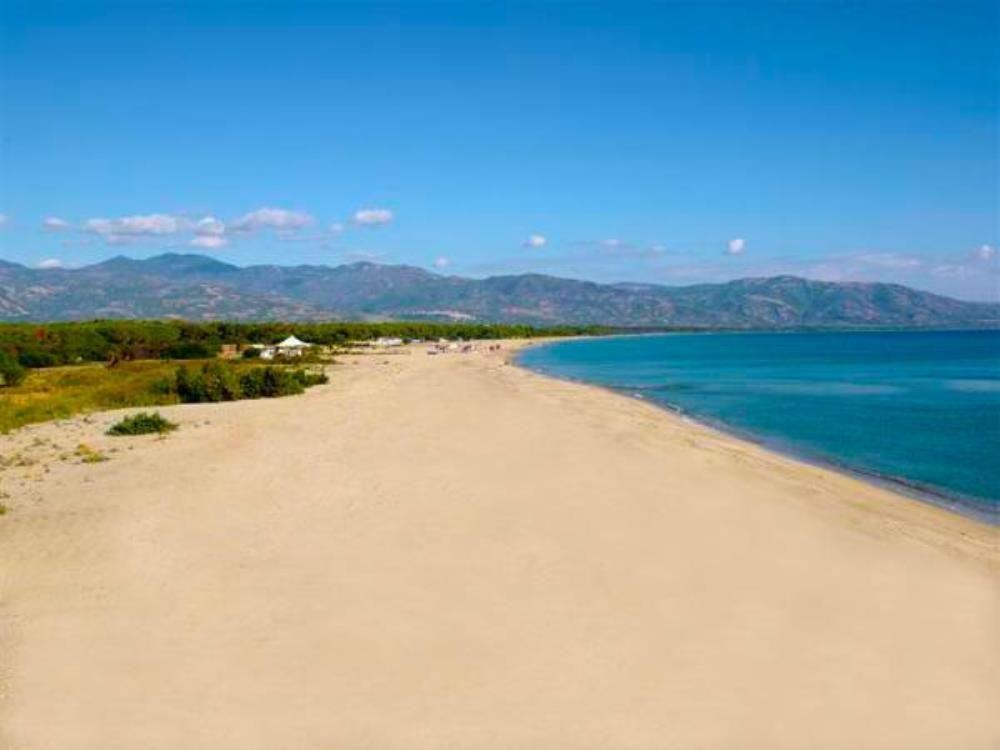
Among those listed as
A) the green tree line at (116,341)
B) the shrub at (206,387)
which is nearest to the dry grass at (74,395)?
the shrub at (206,387)

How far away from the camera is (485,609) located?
11.3 meters

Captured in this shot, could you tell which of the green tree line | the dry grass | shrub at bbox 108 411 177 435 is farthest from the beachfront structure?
shrub at bbox 108 411 177 435

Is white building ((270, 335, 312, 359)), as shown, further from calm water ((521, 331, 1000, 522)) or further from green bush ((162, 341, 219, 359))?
calm water ((521, 331, 1000, 522))

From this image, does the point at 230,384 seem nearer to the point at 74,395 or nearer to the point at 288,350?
the point at 74,395

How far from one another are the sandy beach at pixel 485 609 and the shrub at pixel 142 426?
19.5 feet

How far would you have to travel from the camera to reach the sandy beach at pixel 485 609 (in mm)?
8328

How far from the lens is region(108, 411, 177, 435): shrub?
2869 cm

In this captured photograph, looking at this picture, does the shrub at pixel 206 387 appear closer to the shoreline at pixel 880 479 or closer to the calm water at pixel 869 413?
the shoreline at pixel 880 479

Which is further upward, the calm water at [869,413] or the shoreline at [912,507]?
the shoreline at [912,507]

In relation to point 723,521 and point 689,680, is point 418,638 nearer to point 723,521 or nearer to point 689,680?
point 689,680

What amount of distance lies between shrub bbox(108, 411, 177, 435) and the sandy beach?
19.5 ft

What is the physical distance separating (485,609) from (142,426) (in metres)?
21.7

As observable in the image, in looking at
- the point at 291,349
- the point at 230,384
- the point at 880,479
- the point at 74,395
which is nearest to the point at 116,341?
the point at 291,349

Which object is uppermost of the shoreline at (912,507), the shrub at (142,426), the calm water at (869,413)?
the shrub at (142,426)
